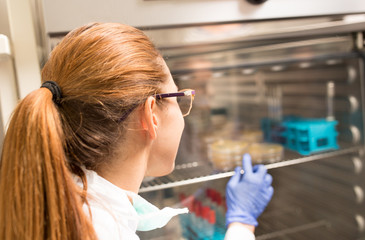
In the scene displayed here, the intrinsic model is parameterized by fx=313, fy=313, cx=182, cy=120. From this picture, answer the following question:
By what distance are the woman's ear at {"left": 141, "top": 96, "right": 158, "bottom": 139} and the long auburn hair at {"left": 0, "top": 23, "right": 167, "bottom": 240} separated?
0.02m

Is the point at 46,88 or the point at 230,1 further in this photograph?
the point at 230,1

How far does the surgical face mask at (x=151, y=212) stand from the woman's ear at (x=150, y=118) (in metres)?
0.20

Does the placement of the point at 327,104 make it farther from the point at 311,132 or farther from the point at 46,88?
the point at 46,88

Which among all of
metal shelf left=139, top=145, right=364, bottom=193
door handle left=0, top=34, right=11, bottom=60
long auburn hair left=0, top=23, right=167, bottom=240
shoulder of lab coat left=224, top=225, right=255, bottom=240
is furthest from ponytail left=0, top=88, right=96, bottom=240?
metal shelf left=139, top=145, right=364, bottom=193

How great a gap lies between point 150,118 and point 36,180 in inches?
11.8

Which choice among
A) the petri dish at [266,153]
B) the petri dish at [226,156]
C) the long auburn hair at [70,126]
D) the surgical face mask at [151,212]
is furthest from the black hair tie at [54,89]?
the petri dish at [266,153]

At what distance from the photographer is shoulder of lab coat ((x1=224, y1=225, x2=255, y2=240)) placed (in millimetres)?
1117

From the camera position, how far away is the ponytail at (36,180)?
654 millimetres

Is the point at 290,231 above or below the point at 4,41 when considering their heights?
below

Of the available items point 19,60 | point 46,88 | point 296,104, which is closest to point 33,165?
point 46,88

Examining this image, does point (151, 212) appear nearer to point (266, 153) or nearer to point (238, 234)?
point (238, 234)

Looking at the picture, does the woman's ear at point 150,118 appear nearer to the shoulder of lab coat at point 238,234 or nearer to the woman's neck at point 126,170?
the woman's neck at point 126,170

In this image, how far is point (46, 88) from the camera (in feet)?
2.34

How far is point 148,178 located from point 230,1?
0.82 metres
